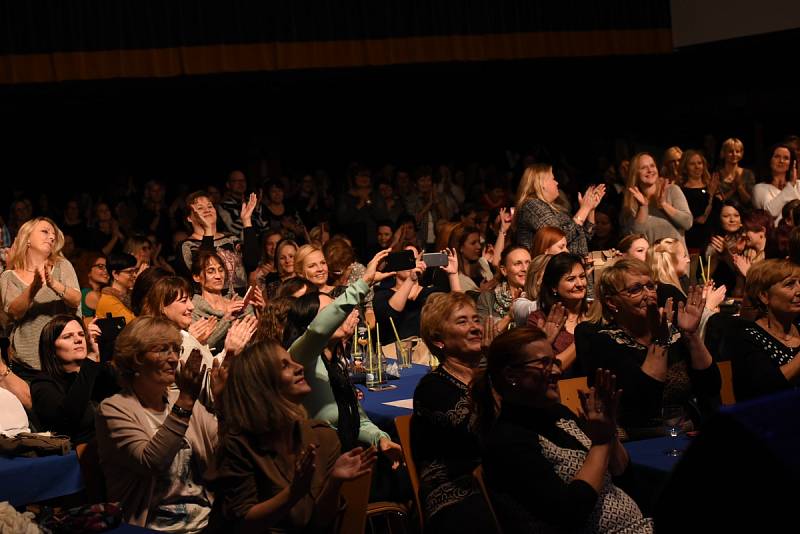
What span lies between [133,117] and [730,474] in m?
13.8

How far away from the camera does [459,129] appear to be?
51.0 ft

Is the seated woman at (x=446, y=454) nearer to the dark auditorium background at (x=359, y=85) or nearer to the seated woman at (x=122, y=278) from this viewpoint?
the seated woman at (x=122, y=278)

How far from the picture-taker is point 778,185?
8641 mm

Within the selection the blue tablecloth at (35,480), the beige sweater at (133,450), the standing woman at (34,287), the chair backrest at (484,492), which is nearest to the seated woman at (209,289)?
the standing woman at (34,287)

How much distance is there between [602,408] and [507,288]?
135 inches

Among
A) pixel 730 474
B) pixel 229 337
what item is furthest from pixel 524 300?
pixel 730 474

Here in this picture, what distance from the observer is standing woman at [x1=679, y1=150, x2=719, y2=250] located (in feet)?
27.9

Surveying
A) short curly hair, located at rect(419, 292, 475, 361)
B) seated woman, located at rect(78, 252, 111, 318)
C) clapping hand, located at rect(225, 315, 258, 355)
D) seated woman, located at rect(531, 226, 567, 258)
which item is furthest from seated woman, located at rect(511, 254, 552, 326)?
seated woman, located at rect(78, 252, 111, 318)

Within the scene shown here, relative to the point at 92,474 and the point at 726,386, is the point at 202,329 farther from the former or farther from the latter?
the point at 726,386

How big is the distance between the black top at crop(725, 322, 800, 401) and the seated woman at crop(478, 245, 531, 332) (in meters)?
2.00

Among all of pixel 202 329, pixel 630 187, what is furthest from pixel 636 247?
pixel 202 329

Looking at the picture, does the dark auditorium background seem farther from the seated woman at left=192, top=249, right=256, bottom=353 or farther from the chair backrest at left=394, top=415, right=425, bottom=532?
the chair backrest at left=394, top=415, right=425, bottom=532

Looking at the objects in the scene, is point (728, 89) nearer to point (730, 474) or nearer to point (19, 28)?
point (19, 28)

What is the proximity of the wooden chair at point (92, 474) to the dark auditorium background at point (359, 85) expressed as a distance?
748 cm
